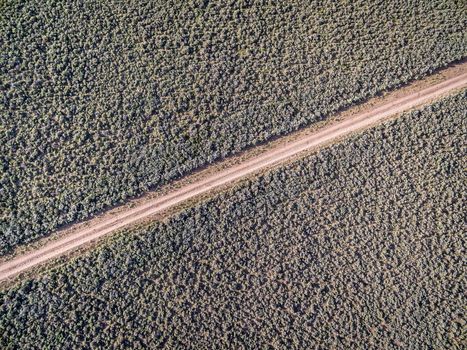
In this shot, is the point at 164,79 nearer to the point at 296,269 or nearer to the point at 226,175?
the point at 226,175

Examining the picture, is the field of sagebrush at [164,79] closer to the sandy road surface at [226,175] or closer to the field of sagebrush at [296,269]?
the sandy road surface at [226,175]

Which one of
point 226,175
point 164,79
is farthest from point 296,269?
point 164,79

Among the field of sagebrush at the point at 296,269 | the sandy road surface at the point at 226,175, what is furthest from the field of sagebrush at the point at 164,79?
the field of sagebrush at the point at 296,269

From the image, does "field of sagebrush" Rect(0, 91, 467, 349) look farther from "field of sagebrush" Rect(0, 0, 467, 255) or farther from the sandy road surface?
"field of sagebrush" Rect(0, 0, 467, 255)

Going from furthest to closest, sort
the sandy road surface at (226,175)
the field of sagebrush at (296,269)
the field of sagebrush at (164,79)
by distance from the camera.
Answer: the field of sagebrush at (164,79), the sandy road surface at (226,175), the field of sagebrush at (296,269)

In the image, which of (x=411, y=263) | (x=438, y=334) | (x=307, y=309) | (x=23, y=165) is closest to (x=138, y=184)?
(x=23, y=165)

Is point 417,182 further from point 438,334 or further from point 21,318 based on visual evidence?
point 21,318

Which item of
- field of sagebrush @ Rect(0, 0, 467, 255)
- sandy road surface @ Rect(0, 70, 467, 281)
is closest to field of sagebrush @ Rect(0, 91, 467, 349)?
sandy road surface @ Rect(0, 70, 467, 281)
